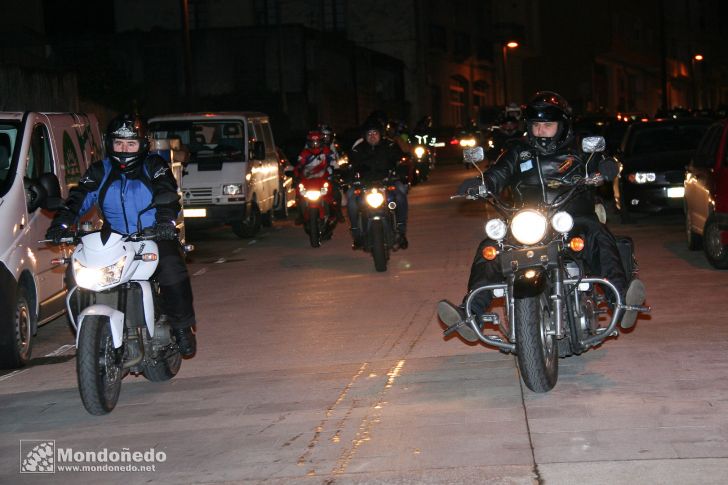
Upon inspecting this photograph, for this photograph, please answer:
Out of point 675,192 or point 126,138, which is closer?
point 126,138

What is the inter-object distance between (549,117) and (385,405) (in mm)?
2275

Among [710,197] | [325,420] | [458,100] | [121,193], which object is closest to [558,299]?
[325,420]

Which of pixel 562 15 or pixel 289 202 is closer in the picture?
pixel 289 202

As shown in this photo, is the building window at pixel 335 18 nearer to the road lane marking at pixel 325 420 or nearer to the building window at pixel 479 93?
the building window at pixel 479 93

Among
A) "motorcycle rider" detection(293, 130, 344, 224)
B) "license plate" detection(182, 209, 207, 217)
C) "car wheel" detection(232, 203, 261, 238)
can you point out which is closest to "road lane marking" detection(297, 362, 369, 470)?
"motorcycle rider" detection(293, 130, 344, 224)

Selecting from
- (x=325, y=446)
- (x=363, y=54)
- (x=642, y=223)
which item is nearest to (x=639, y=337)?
(x=325, y=446)

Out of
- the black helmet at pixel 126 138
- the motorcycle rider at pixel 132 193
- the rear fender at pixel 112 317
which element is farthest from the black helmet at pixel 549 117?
the rear fender at pixel 112 317

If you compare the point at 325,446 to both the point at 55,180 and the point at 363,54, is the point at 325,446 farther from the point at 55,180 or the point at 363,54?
the point at 363,54

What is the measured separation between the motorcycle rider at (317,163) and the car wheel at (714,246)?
253 inches

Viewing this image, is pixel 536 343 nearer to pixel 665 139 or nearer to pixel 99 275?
pixel 99 275

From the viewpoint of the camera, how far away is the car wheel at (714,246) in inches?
526

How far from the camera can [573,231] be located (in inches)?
330

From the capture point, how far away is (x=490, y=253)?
7734 millimetres

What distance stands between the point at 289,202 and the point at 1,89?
6.38 metres
